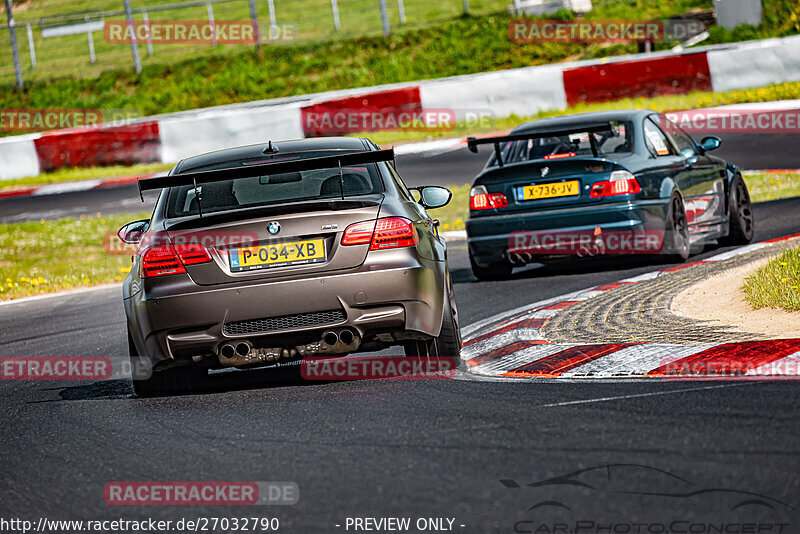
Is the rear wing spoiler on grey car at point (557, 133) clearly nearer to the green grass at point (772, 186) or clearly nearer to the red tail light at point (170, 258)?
the red tail light at point (170, 258)

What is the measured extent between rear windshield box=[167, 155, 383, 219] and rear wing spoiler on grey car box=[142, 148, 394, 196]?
0.57ft

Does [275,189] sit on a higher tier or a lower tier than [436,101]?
higher

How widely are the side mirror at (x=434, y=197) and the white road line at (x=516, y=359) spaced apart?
106 cm

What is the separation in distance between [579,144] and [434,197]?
3638 mm

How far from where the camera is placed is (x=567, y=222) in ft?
35.3

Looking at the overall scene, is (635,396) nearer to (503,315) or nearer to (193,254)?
(193,254)

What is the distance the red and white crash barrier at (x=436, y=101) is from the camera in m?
24.3

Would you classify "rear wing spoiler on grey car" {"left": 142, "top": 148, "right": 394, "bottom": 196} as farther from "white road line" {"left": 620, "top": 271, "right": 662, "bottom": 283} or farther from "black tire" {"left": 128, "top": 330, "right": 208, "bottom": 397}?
"white road line" {"left": 620, "top": 271, "right": 662, "bottom": 283}

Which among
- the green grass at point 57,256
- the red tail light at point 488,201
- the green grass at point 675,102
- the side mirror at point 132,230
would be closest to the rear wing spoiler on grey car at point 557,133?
the red tail light at point 488,201

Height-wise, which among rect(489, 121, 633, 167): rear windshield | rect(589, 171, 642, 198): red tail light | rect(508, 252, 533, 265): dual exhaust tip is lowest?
rect(508, 252, 533, 265): dual exhaust tip

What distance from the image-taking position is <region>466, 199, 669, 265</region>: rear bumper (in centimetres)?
1064

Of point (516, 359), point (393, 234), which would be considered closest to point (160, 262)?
point (393, 234)

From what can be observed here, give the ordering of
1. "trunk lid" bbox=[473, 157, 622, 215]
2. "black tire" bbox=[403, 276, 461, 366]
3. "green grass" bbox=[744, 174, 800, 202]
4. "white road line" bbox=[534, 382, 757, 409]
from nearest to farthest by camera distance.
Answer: "white road line" bbox=[534, 382, 757, 409]
"black tire" bbox=[403, 276, 461, 366]
"trunk lid" bbox=[473, 157, 622, 215]
"green grass" bbox=[744, 174, 800, 202]

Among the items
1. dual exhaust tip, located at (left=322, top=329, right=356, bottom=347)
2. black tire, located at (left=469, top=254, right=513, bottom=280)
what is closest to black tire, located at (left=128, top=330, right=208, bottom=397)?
dual exhaust tip, located at (left=322, top=329, right=356, bottom=347)
